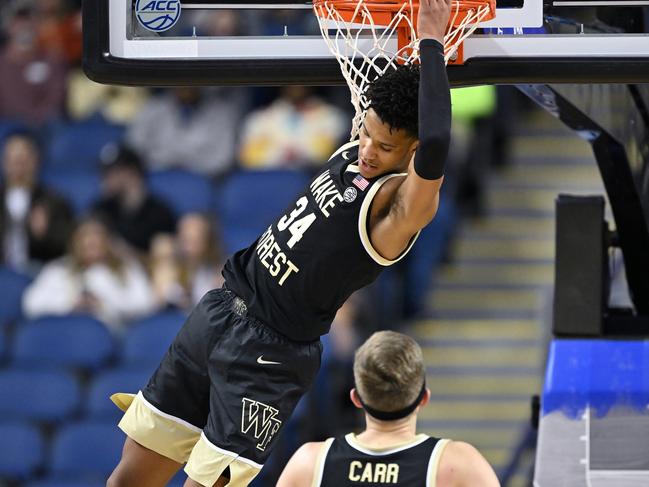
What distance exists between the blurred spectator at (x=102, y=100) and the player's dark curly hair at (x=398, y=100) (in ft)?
21.0

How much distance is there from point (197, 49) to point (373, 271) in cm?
94

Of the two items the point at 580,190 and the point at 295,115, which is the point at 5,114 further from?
the point at 580,190

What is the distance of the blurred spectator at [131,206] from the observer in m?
9.25

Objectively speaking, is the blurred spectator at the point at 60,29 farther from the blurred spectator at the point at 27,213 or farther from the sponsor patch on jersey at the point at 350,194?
the sponsor patch on jersey at the point at 350,194

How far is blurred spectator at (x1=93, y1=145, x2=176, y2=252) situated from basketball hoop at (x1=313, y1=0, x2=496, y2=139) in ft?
15.8

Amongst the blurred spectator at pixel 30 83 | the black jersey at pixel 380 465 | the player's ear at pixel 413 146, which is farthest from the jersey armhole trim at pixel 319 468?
the blurred spectator at pixel 30 83

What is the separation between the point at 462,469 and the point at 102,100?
23.2ft

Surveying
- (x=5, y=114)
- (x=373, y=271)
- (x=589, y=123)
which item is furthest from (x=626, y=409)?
(x=5, y=114)

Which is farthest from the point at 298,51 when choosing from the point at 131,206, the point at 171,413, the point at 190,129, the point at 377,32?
the point at 190,129

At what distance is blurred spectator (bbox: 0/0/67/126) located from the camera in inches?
420

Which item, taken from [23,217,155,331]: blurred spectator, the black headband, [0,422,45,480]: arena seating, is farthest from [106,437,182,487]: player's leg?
[23,217,155,331]: blurred spectator

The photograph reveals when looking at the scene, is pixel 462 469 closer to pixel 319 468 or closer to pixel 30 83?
pixel 319 468

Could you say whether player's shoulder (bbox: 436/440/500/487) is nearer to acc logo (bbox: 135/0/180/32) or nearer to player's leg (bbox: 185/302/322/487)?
player's leg (bbox: 185/302/322/487)

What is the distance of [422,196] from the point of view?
4.05m
